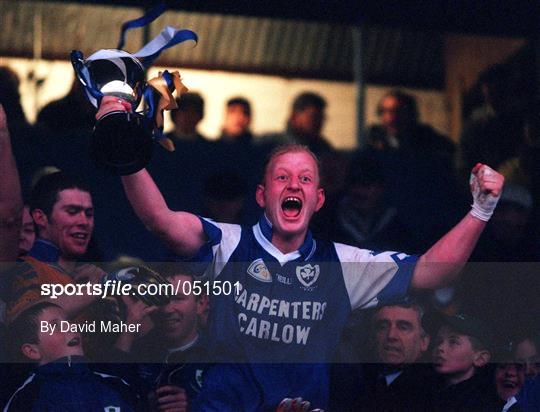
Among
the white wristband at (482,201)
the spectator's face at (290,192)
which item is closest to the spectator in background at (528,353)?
the white wristband at (482,201)

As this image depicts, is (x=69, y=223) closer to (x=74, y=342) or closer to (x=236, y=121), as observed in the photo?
(x=74, y=342)

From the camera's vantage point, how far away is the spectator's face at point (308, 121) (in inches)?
290

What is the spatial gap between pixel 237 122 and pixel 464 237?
2.67 meters

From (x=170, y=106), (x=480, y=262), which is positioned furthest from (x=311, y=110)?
(x=170, y=106)

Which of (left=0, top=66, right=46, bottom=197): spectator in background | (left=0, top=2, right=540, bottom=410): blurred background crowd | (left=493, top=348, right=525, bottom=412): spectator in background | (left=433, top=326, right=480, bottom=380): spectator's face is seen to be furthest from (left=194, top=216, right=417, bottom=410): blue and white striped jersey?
(left=0, top=66, right=46, bottom=197): spectator in background

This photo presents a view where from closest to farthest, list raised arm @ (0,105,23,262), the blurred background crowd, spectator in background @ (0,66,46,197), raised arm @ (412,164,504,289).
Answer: raised arm @ (0,105,23,262)
raised arm @ (412,164,504,289)
the blurred background crowd
spectator in background @ (0,66,46,197)

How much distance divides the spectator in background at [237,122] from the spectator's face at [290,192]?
2182 mm

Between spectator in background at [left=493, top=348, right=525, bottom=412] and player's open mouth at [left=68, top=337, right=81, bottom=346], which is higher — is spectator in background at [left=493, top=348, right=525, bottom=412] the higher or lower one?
the lower one

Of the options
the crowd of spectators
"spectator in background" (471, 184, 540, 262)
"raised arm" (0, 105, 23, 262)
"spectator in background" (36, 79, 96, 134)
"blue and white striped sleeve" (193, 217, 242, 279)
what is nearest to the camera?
"raised arm" (0, 105, 23, 262)

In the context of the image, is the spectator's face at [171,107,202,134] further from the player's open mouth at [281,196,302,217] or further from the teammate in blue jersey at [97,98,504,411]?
the player's open mouth at [281,196,302,217]

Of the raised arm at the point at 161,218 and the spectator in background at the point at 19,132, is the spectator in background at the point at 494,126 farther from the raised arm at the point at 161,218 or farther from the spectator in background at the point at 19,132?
the raised arm at the point at 161,218

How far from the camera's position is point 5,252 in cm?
502

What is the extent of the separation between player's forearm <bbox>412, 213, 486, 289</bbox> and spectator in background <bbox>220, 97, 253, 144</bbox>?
2410 millimetres

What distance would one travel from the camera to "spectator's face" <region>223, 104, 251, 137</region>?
7.52 m
